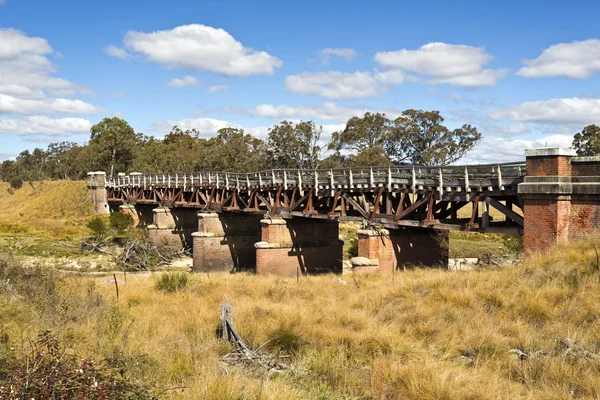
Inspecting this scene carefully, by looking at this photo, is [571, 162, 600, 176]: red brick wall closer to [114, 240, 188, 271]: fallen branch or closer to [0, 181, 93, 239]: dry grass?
[114, 240, 188, 271]: fallen branch

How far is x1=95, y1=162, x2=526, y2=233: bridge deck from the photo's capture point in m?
17.8

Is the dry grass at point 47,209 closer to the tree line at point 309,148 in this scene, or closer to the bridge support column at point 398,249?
the tree line at point 309,148

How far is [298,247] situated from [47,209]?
1725 inches

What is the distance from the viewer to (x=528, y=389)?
7492 mm

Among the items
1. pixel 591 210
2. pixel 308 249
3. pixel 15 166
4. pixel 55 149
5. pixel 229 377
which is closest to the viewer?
pixel 229 377

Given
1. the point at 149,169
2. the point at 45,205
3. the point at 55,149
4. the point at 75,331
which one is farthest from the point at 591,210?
the point at 55,149

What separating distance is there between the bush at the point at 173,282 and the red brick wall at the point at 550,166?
35.3 feet

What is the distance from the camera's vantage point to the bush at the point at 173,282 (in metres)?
16.0

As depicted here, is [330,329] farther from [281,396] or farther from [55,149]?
[55,149]

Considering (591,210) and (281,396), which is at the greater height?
(591,210)

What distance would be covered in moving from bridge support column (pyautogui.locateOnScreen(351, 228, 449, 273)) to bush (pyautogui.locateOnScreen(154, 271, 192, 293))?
7267mm

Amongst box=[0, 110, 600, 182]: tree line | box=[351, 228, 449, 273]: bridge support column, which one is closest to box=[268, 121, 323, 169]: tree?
box=[0, 110, 600, 182]: tree line

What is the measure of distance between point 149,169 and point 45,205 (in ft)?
52.4

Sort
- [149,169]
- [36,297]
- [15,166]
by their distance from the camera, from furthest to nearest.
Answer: [15,166] < [149,169] < [36,297]
